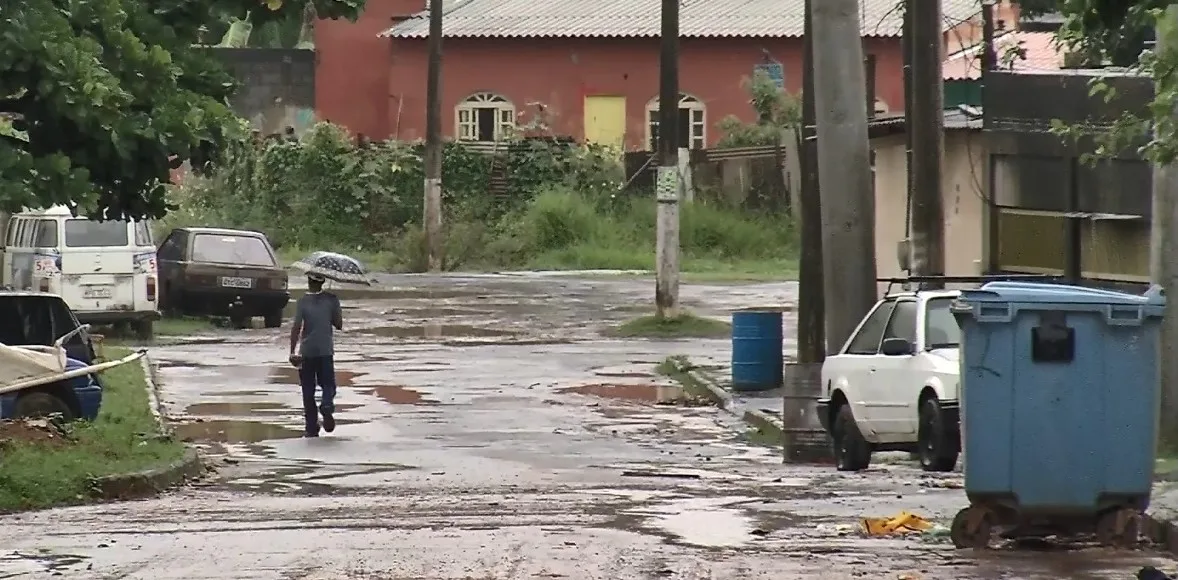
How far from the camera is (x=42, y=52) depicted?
12.2 metres

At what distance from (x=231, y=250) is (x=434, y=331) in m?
3.95

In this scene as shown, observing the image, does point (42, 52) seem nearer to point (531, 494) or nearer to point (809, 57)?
point (531, 494)

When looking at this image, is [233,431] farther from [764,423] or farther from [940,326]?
[940,326]

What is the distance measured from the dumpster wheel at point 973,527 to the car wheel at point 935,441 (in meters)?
4.18

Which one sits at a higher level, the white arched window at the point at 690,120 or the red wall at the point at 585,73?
the red wall at the point at 585,73

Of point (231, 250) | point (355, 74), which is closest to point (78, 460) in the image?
point (231, 250)

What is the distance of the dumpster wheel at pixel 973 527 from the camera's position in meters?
11.5

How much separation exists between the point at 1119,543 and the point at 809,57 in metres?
11.8

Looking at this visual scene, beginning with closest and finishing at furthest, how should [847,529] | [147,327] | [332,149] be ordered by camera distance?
[847,529] < [147,327] < [332,149]

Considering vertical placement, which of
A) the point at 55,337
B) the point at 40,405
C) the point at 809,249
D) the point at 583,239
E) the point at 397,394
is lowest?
the point at 397,394

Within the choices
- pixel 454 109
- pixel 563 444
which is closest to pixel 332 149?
pixel 454 109

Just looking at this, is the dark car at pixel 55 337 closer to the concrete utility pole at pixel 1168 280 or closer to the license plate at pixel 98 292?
the concrete utility pole at pixel 1168 280

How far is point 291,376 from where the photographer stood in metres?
26.5

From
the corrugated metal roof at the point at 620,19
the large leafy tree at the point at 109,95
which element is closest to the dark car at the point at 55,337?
the large leafy tree at the point at 109,95
